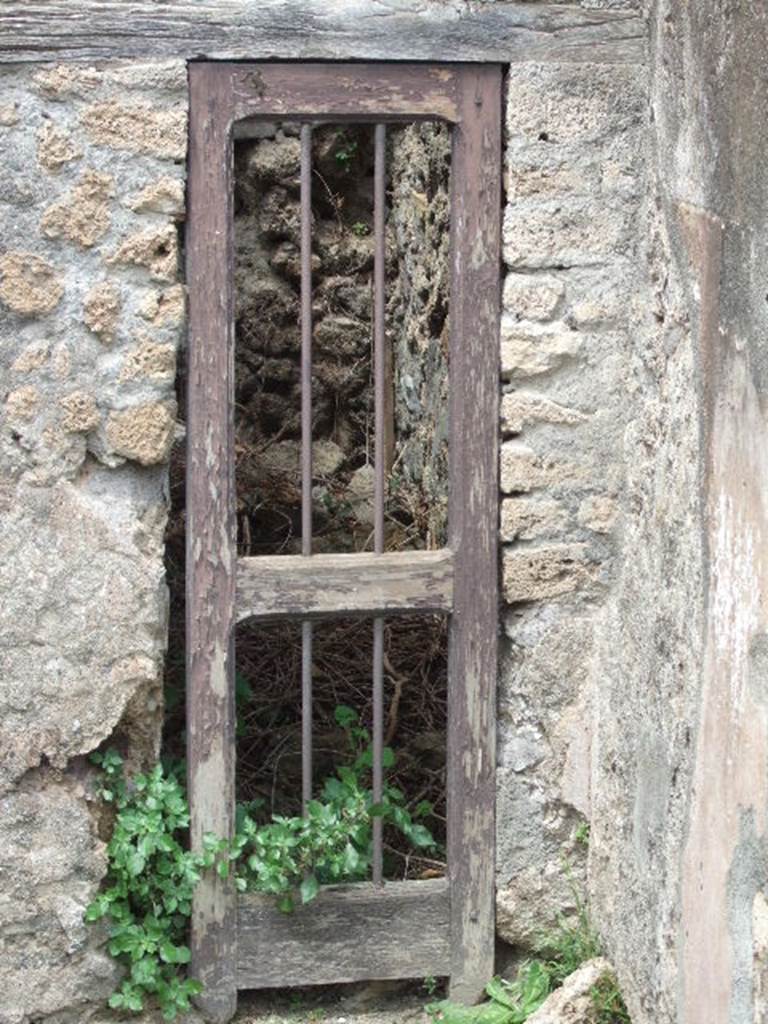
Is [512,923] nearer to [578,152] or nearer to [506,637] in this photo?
[506,637]

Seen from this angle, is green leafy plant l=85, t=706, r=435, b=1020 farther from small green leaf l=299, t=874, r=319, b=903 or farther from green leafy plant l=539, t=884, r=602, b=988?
green leafy plant l=539, t=884, r=602, b=988

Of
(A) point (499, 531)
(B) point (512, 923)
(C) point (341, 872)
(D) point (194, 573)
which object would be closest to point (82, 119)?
(D) point (194, 573)

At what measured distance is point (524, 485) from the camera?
4.57 metres

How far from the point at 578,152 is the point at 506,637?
1.23 meters

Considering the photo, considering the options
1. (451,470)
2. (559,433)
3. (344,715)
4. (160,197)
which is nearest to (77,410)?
(160,197)

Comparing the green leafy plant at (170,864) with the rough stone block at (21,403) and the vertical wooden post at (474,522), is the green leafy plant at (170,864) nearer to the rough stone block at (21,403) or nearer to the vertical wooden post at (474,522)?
the vertical wooden post at (474,522)

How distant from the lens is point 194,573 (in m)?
4.52

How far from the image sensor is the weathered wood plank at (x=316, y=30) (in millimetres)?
4238

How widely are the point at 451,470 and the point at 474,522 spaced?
0.14m

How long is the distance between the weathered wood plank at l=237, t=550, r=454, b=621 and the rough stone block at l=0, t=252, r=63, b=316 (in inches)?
31.3

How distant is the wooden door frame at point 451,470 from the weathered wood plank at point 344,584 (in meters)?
0.02

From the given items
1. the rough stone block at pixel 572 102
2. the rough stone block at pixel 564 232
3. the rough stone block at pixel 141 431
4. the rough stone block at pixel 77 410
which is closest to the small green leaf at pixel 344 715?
the rough stone block at pixel 141 431

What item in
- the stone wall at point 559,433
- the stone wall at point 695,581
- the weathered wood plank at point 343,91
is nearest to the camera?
the stone wall at point 695,581

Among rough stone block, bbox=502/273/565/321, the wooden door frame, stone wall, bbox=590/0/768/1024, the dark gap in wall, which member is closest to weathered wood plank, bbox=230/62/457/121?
the wooden door frame
